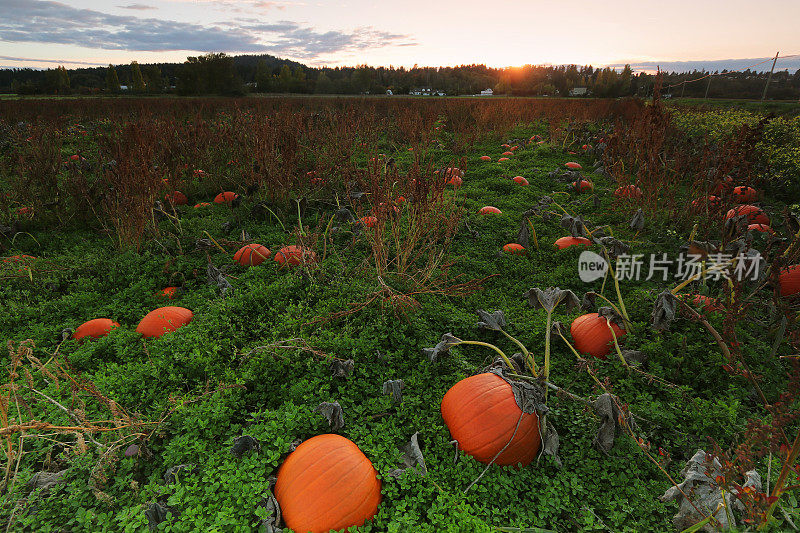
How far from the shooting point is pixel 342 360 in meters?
2.80

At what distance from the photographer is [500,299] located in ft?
12.4

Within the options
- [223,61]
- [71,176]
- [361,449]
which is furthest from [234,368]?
[223,61]

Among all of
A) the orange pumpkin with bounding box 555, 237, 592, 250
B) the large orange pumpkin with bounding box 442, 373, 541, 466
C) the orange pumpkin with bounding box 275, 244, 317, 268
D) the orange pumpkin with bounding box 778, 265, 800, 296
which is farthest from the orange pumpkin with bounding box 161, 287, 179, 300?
the orange pumpkin with bounding box 778, 265, 800, 296

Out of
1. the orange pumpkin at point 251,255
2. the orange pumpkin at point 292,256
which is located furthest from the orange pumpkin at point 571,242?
the orange pumpkin at point 251,255

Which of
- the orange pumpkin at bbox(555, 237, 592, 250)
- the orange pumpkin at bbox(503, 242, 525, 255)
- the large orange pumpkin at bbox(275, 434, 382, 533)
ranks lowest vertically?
the large orange pumpkin at bbox(275, 434, 382, 533)

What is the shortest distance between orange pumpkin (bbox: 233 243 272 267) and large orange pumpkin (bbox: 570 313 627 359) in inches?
130

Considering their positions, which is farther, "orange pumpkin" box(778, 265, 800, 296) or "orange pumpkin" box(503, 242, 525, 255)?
"orange pumpkin" box(503, 242, 525, 255)

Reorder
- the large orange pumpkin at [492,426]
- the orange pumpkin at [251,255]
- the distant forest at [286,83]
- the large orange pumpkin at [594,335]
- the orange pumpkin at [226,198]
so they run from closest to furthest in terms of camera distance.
Result: the large orange pumpkin at [492,426], the large orange pumpkin at [594,335], the orange pumpkin at [251,255], the orange pumpkin at [226,198], the distant forest at [286,83]

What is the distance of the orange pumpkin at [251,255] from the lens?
4.29 meters

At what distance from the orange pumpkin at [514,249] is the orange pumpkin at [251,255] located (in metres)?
2.87

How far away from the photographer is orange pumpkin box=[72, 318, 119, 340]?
3.18m

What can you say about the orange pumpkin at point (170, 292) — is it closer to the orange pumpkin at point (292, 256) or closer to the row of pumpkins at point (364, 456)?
the orange pumpkin at point (292, 256)

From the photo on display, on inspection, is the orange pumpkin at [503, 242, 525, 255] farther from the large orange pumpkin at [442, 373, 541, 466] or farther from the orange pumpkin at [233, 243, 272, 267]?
the orange pumpkin at [233, 243, 272, 267]

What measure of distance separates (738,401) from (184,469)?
10.9 feet
